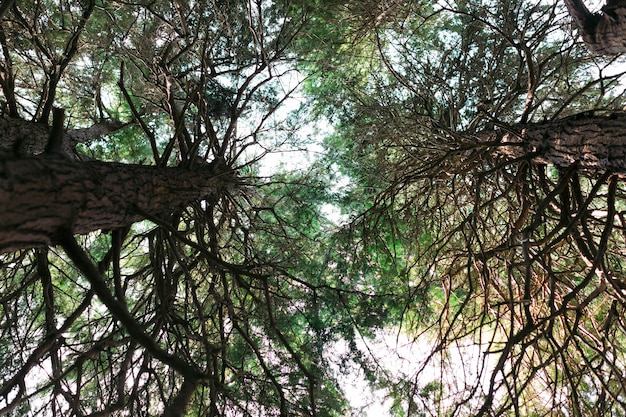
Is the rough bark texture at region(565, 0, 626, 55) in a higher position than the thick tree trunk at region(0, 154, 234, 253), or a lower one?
higher

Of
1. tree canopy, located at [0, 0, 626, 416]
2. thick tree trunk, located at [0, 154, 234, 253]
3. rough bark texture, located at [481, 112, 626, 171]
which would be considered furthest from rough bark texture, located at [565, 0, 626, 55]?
thick tree trunk, located at [0, 154, 234, 253]

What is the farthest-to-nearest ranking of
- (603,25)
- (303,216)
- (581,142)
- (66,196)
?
A: (303,216), (603,25), (581,142), (66,196)

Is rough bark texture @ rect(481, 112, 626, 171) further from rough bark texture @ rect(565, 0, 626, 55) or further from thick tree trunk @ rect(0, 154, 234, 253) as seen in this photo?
thick tree trunk @ rect(0, 154, 234, 253)

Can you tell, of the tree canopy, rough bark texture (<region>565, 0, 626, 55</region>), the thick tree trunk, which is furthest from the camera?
rough bark texture (<region>565, 0, 626, 55</region>)

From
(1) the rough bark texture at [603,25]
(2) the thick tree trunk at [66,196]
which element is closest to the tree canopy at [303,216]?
(2) the thick tree trunk at [66,196]

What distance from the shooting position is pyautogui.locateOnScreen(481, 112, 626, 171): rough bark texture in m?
1.90

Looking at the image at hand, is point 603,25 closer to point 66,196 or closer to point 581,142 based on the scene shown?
point 581,142

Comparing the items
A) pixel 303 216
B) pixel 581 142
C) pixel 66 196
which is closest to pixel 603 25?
pixel 581 142

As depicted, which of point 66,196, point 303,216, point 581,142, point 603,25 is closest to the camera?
point 66,196

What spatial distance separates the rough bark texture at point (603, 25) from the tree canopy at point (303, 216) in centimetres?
29

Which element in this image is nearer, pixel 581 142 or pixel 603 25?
pixel 581 142

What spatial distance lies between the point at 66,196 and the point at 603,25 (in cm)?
386

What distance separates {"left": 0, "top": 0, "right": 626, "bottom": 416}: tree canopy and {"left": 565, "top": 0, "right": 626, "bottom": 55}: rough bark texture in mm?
293

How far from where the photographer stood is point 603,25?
3.17 meters
